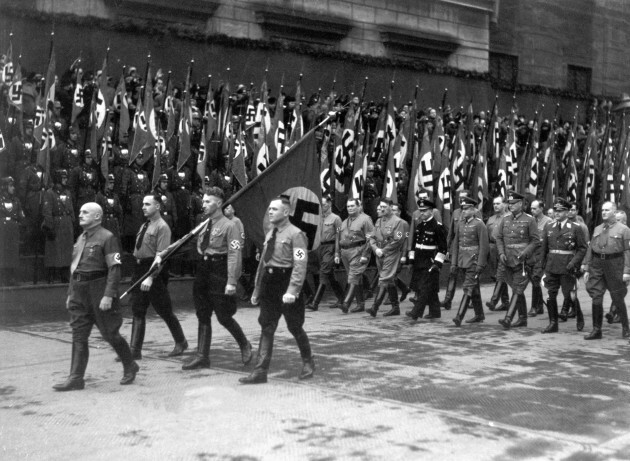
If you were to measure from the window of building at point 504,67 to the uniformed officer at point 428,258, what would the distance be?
15717 mm

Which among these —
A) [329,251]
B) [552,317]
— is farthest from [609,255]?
[329,251]

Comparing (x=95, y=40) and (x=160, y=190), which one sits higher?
(x=95, y=40)

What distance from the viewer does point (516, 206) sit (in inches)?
521

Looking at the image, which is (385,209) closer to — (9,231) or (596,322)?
(596,322)

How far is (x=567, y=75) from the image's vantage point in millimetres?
29734

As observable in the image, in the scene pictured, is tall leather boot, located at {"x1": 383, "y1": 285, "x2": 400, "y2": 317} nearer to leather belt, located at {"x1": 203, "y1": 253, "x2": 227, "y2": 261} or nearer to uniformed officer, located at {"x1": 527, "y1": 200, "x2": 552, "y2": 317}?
uniformed officer, located at {"x1": 527, "y1": 200, "x2": 552, "y2": 317}

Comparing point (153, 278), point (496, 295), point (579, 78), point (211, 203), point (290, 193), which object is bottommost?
point (496, 295)

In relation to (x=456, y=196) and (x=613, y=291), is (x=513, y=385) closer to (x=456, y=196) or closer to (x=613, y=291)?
(x=613, y=291)

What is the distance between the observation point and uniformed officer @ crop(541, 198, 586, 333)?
12523 millimetres

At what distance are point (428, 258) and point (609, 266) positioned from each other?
2.66 metres

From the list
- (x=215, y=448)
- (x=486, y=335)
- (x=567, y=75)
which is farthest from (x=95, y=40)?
(x=567, y=75)

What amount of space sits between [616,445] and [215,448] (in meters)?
2.90

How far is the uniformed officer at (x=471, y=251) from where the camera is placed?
43.8 feet

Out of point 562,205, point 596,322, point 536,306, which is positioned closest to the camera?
point 596,322
